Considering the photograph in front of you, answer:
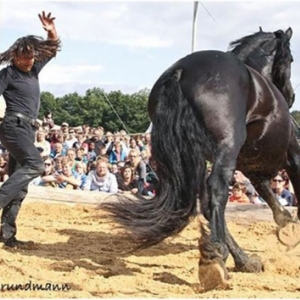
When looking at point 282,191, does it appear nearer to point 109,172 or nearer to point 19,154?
point 109,172

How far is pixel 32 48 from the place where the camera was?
5.77m

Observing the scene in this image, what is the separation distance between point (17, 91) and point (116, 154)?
7373 mm

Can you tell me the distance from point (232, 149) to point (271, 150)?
3.34ft

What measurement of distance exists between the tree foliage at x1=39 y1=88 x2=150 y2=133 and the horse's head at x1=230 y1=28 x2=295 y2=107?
41405 millimetres

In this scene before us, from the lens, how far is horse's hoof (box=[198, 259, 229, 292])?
4234 millimetres

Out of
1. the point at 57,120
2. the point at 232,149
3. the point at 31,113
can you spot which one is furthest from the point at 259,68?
the point at 57,120

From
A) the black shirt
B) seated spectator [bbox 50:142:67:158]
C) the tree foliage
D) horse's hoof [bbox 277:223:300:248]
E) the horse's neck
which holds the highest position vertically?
the tree foliage

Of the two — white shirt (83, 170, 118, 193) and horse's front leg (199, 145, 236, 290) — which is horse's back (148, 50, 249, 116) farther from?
white shirt (83, 170, 118, 193)

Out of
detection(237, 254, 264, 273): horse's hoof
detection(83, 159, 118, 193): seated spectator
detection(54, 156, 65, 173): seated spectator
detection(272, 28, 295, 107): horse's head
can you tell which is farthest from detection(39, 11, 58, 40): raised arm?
detection(54, 156, 65, 173): seated spectator

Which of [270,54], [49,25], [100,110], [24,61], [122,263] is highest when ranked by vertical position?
[100,110]

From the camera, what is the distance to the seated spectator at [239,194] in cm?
923

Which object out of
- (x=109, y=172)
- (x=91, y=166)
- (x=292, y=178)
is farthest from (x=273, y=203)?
(x=91, y=166)

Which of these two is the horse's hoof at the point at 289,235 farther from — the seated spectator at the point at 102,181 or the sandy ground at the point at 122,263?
the seated spectator at the point at 102,181

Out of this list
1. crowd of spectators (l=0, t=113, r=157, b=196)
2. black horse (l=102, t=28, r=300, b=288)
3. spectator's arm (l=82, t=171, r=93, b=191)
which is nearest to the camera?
black horse (l=102, t=28, r=300, b=288)
